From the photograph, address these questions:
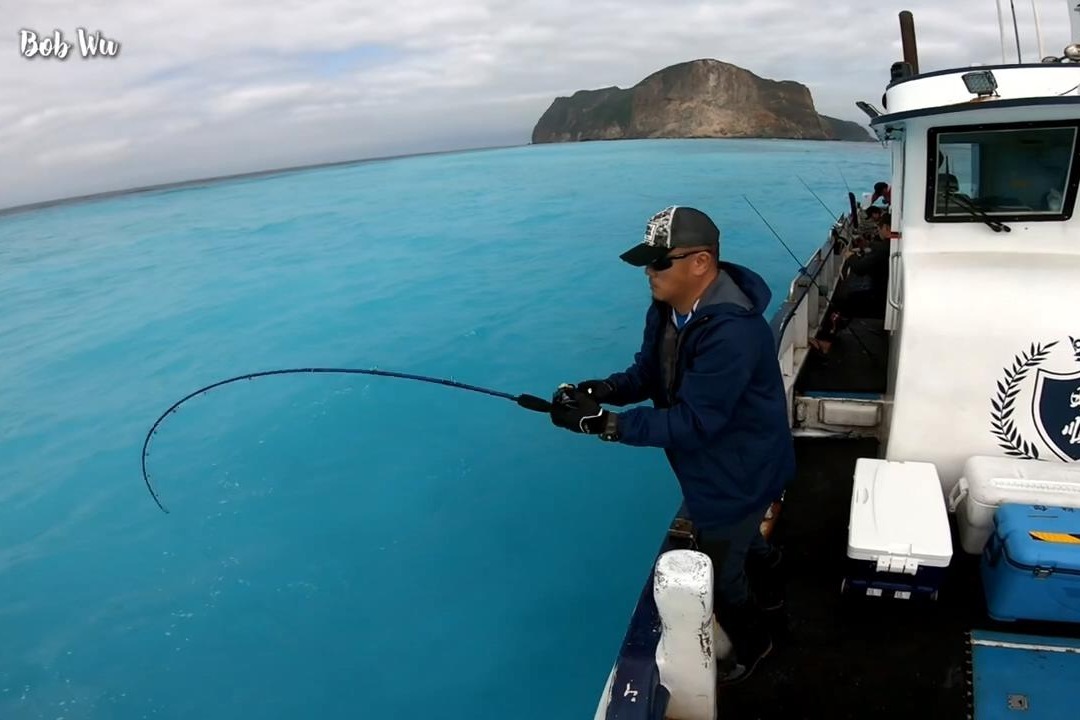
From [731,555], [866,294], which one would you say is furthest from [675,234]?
[866,294]

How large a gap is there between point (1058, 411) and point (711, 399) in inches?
89.4

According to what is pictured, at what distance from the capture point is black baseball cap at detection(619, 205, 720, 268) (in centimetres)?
195

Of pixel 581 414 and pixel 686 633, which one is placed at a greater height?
pixel 581 414

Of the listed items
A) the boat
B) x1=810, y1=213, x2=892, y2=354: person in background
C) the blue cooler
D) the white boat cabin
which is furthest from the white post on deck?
x1=810, y1=213, x2=892, y2=354: person in background

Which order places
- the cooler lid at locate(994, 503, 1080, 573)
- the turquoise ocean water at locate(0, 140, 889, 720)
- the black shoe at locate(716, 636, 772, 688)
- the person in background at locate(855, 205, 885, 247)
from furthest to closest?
the person in background at locate(855, 205, 885, 247), the turquoise ocean water at locate(0, 140, 889, 720), the black shoe at locate(716, 636, 772, 688), the cooler lid at locate(994, 503, 1080, 573)

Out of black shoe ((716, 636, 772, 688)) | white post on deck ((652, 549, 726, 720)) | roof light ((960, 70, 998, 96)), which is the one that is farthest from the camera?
roof light ((960, 70, 998, 96))

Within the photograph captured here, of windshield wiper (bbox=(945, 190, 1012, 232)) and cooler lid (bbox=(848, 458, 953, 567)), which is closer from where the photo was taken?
cooler lid (bbox=(848, 458, 953, 567))

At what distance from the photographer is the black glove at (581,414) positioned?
86.0 inches

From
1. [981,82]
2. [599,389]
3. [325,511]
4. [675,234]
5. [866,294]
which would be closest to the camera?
[675,234]

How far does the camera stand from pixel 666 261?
2.01m

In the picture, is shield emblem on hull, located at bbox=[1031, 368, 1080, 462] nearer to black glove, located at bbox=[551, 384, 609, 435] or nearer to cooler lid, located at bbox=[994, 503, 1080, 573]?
cooler lid, located at bbox=[994, 503, 1080, 573]

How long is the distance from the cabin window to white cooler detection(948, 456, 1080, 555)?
1.38 m

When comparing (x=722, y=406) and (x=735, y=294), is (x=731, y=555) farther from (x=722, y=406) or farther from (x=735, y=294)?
(x=735, y=294)

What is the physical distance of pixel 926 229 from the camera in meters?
3.61
